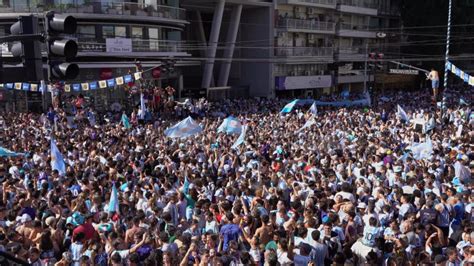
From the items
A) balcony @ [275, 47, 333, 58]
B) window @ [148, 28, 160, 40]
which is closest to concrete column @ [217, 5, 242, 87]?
balcony @ [275, 47, 333, 58]

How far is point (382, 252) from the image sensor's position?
23.0 ft

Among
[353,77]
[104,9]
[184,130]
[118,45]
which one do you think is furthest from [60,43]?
[353,77]

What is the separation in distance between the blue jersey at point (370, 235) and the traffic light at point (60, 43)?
4.55 metres

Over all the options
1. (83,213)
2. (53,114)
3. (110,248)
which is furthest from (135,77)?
(110,248)

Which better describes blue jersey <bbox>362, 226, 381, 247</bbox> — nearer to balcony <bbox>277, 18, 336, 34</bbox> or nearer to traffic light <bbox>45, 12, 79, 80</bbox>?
traffic light <bbox>45, 12, 79, 80</bbox>

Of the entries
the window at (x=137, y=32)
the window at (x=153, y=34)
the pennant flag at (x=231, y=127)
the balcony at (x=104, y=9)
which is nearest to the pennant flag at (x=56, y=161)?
the pennant flag at (x=231, y=127)

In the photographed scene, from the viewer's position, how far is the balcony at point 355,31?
188 feet

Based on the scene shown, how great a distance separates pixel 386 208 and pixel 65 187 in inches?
255

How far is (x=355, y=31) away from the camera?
2323 inches

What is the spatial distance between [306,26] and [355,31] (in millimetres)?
8865

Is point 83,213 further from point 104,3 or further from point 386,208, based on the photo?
point 104,3

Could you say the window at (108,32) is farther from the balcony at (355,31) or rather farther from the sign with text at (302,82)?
the balcony at (355,31)

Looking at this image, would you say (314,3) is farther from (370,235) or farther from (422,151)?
(370,235)

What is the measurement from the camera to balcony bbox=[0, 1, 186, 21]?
1277 inches
